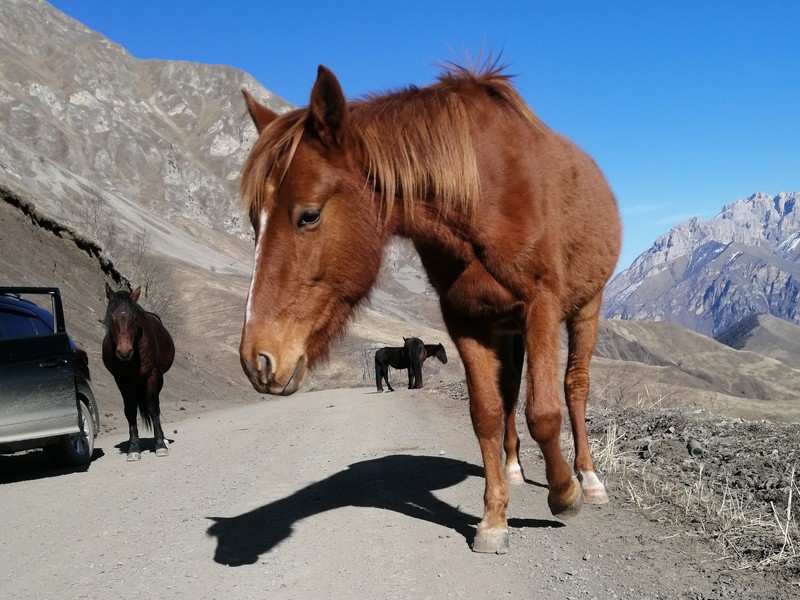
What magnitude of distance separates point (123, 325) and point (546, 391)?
6963 mm

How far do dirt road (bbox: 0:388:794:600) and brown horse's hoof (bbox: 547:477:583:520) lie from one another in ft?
0.63

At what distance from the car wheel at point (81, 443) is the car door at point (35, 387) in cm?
48

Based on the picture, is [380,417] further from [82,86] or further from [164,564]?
[82,86]

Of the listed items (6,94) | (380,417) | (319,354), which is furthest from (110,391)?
(6,94)

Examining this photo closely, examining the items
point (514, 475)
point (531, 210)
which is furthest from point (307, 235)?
point (514, 475)

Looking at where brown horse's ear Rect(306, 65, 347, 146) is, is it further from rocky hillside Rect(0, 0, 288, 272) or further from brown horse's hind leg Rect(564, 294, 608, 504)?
rocky hillside Rect(0, 0, 288, 272)

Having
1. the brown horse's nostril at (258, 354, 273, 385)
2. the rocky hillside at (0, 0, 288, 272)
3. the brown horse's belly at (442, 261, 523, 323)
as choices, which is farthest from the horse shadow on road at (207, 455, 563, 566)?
the rocky hillside at (0, 0, 288, 272)

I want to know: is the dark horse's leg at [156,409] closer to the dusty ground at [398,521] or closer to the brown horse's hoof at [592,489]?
the dusty ground at [398,521]

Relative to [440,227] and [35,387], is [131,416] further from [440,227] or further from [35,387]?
[440,227]

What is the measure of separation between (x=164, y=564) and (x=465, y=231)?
101 inches

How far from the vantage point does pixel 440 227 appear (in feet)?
12.0

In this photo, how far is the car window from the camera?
8.16 m

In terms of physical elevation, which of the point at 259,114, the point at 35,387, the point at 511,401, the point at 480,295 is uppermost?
the point at 259,114

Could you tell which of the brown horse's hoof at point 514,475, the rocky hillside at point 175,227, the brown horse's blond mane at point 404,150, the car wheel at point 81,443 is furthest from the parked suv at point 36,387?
the brown horse's blond mane at point 404,150
